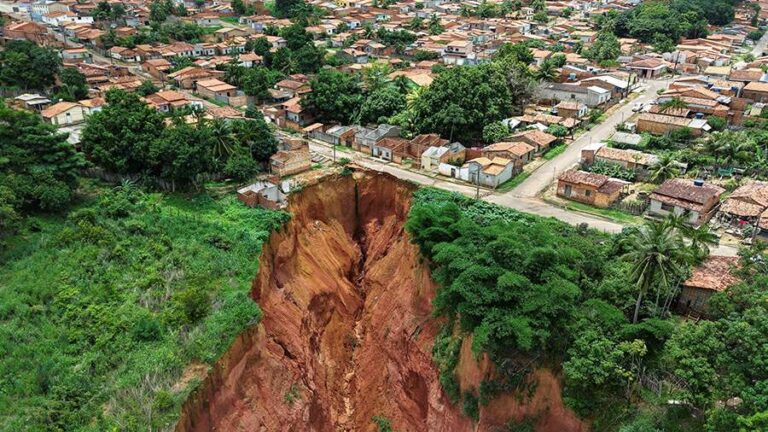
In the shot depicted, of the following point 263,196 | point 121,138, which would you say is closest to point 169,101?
point 121,138

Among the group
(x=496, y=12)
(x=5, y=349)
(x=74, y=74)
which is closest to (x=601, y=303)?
(x=5, y=349)

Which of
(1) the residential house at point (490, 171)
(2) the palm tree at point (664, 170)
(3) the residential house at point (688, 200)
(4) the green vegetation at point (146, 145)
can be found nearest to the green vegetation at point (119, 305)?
(4) the green vegetation at point (146, 145)

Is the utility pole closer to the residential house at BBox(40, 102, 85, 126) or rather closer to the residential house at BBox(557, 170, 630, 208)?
the residential house at BBox(557, 170, 630, 208)

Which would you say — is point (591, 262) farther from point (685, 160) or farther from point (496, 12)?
point (496, 12)

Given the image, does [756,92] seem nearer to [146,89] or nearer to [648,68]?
[648,68]

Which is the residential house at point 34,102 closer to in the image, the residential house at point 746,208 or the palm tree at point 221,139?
the palm tree at point 221,139
